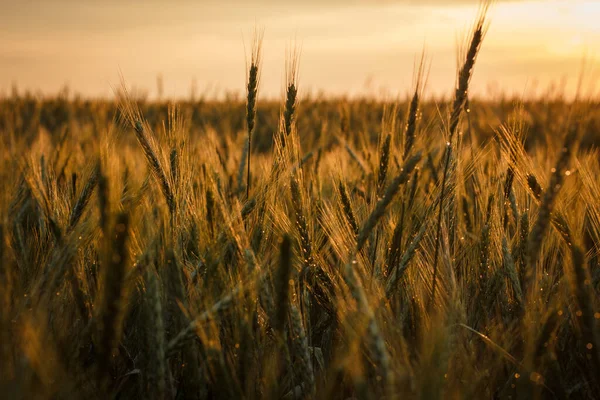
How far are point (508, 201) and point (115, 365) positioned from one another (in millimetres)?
1394

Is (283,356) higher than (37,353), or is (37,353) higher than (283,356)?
(37,353)

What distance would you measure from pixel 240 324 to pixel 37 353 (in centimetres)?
39

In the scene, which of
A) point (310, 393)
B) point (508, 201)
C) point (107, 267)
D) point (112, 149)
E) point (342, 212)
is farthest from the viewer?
point (508, 201)

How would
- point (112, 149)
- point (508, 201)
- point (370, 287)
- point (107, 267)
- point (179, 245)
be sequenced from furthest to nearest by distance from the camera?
1. point (508, 201)
2. point (112, 149)
3. point (179, 245)
4. point (370, 287)
5. point (107, 267)

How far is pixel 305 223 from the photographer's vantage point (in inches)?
57.2

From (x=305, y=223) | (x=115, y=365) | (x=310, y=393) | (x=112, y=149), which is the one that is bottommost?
(x=115, y=365)

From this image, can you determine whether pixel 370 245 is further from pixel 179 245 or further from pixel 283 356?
pixel 179 245

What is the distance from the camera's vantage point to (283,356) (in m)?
1.37

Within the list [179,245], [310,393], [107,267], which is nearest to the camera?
[107,267]

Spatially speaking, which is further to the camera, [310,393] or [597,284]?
[597,284]

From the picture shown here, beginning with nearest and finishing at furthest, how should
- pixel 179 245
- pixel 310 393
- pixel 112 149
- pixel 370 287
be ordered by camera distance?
1. pixel 310 393
2. pixel 370 287
3. pixel 179 245
4. pixel 112 149

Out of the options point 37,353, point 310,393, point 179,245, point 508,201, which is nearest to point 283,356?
point 310,393

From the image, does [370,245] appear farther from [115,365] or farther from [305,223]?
[115,365]

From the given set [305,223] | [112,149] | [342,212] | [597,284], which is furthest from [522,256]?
[112,149]
